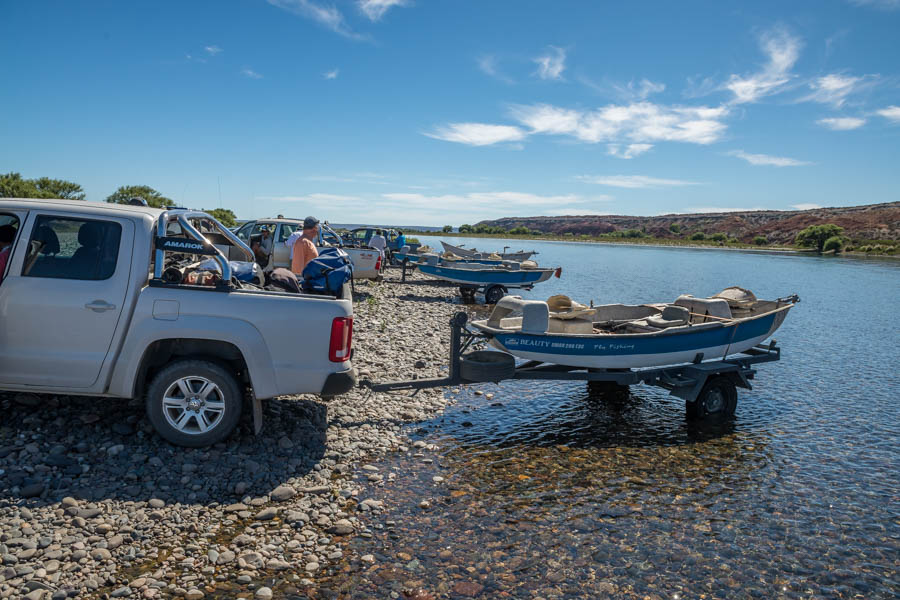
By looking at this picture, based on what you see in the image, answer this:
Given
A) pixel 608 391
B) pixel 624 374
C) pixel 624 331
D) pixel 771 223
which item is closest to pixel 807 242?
pixel 771 223

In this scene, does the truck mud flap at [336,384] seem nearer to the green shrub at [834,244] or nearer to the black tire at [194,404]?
the black tire at [194,404]

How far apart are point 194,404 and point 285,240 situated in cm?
1220

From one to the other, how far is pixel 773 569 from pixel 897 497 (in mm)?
3118

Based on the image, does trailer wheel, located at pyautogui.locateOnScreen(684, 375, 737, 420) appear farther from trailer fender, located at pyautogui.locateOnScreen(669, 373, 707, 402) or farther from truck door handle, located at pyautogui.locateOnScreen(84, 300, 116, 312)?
truck door handle, located at pyautogui.locateOnScreen(84, 300, 116, 312)

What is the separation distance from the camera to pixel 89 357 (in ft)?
18.0

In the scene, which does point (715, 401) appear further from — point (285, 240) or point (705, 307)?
point (285, 240)

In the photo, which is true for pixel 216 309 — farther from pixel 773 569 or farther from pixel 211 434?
pixel 773 569

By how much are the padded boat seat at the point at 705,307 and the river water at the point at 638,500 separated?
5.58 feet

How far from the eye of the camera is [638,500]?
627 centimetres

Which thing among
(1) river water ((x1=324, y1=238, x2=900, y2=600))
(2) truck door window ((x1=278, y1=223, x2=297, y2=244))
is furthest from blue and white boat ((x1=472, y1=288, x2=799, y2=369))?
(2) truck door window ((x1=278, y1=223, x2=297, y2=244))

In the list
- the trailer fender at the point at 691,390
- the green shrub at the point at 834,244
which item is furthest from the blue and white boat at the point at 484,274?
the green shrub at the point at 834,244

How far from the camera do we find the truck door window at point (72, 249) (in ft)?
18.1

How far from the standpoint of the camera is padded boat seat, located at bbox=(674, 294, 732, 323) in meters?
9.59

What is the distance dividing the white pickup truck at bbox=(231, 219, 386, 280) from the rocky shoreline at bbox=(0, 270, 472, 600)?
9267 millimetres
